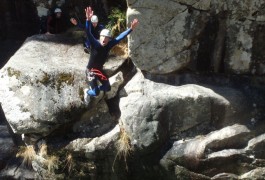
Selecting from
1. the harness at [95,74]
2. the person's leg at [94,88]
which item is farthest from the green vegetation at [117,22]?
the person's leg at [94,88]

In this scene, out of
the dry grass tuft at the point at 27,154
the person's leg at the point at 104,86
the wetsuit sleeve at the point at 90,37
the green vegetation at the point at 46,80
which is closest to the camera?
the wetsuit sleeve at the point at 90,37

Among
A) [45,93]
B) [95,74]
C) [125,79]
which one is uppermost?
[95,74]

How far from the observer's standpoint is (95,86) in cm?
795

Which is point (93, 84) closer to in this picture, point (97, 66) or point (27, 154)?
point (97, 66)

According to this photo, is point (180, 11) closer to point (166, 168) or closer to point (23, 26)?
point (166, 168)

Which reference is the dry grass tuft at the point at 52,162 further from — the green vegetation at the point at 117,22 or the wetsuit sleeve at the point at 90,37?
the green vegetation at the point at 117,22

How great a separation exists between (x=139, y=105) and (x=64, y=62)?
1.93 m

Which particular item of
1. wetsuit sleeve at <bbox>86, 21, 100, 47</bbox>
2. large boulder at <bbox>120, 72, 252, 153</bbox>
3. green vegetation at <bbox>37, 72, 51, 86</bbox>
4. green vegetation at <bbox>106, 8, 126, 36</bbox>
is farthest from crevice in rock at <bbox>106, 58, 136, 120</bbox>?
green vegetation at <bbox>37, 72, 51, 86</bbox>

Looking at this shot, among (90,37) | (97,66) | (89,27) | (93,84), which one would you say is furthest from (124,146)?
(89,27)

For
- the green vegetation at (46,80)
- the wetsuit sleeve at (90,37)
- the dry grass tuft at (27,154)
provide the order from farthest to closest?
1. the dry grass tuft at (27,154)
2. the green vegetation at (46,80)
3. the wetsuit sleeve at (90,37)

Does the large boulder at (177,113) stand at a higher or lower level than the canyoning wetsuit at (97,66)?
lower

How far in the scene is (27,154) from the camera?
8859 mm

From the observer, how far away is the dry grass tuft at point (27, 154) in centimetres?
Result: 875

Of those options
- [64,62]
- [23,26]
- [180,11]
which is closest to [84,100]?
[64,62]
